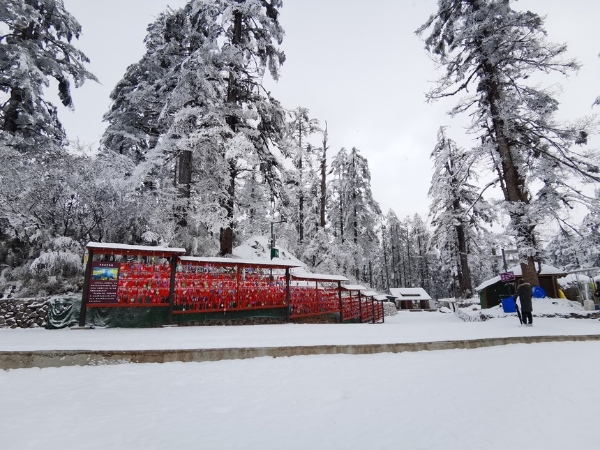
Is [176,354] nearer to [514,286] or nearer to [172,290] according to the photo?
[172,290]

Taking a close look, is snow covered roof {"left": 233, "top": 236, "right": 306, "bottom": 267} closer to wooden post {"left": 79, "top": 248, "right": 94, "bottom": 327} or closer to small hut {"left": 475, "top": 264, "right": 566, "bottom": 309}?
wooden post {"left": 79, "top": 248, "right": 94, "bottom": 327}

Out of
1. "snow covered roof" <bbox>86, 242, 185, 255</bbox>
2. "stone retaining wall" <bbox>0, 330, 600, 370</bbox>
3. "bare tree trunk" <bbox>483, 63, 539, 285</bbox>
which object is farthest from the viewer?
"bare tree trunk" <bbox>483, 63, 539, 285</bbox>

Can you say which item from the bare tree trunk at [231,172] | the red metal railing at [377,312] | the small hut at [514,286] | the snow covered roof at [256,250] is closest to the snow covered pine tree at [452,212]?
the small hut at [514,286]

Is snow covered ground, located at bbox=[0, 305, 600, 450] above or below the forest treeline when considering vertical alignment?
below

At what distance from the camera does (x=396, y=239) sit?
60781 mm

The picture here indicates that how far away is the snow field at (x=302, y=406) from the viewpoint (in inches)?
118

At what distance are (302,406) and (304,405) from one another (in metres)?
0.04

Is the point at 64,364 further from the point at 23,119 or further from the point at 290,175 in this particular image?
the point at 23,119

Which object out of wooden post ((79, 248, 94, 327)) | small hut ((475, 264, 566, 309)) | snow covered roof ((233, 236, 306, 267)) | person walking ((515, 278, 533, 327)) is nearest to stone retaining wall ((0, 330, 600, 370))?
wooden post ((79, 248, 94, 327))

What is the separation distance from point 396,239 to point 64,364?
196ft

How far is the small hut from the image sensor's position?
23766 mm

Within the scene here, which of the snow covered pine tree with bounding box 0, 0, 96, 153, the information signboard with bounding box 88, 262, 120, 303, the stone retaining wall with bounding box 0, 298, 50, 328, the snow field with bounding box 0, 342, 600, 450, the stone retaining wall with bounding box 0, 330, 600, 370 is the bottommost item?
the snow field with bounding box 0, 342, 600, 450

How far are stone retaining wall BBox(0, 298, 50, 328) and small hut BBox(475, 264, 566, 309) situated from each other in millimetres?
25596

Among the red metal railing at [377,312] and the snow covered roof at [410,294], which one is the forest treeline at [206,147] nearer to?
the red metal railing at [377,312]
